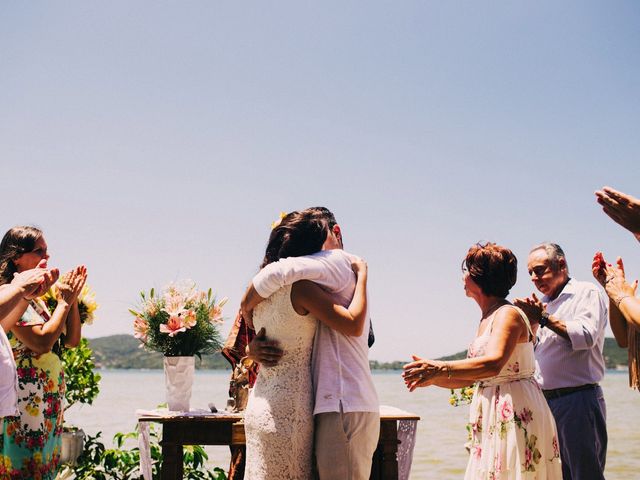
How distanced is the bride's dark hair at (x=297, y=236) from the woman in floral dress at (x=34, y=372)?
141 cm

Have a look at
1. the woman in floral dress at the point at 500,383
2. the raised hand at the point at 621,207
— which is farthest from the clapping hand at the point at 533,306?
the raised hand at the point at 621,207

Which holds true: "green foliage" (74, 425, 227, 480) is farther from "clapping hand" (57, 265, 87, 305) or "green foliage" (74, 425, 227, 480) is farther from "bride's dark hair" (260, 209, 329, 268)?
"bride's dark hair" (260, 209, 329, 268)

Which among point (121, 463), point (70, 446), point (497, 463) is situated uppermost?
point (497, 463)

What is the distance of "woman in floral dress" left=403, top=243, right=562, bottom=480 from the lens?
2748 millimetres

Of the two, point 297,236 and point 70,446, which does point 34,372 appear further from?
point 297,236

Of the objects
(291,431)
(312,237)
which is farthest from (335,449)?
(312,237)

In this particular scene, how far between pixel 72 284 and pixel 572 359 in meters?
3.18

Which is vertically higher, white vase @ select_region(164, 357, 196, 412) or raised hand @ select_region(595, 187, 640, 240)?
raised hand @ select_region(595, 187, 640, 240)

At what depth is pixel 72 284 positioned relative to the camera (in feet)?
12.2

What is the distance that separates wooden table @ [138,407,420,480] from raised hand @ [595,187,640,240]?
61.8 inches

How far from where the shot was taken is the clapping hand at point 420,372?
2.65 metres

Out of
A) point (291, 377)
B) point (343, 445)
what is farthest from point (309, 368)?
point (343, 445)

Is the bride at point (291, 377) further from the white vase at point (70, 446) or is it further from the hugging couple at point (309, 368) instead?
Result: the white vase at point (70, 446)

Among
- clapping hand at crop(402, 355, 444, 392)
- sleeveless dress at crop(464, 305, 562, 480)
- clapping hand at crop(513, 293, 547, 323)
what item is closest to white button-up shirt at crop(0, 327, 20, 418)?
clapping hand at crop(402, 355, 444, 392)
